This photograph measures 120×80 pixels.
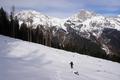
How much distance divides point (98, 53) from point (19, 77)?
85.6 m

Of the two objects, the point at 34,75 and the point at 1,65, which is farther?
the point at 1,65

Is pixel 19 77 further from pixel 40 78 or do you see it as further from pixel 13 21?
pixel 13 21

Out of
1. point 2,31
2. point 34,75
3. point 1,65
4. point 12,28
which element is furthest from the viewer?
point 12,28

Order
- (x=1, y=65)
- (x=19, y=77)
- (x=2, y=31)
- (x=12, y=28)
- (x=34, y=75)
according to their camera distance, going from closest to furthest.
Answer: (x=19, y=77)
(x=34, y=75)
(x=1, y=65)
(x=2, y=31)
(x=12, y=28)

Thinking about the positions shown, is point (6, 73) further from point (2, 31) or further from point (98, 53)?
point (98, 53)

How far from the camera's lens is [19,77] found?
1872cm

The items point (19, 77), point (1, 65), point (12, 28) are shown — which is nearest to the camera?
point (19, 77)

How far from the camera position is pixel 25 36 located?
99.4 m

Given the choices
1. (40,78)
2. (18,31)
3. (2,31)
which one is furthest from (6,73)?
(18,31)

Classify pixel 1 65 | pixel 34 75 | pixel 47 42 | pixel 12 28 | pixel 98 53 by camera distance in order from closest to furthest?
pixel 34 75 → pixel 1 65 → pixel 12 28 → pixel 98 53 → pixel 47 42

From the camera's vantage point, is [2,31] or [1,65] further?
[2,31]

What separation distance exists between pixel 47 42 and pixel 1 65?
89.1m

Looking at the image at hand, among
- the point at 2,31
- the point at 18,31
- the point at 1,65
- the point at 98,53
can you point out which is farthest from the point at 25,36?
the point at 1,65

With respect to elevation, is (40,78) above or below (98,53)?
above
